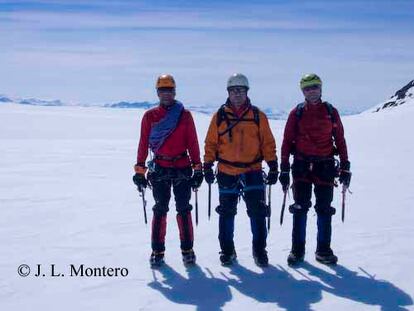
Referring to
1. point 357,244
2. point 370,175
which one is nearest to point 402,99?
point 370,175

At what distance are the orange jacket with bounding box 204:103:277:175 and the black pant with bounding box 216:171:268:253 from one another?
128mm

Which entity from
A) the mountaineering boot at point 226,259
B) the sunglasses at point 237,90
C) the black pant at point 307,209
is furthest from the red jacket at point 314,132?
the mountaineering boot at point 226,259

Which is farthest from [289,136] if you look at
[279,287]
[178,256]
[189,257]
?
[178,256]

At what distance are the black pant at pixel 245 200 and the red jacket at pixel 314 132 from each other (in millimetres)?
627

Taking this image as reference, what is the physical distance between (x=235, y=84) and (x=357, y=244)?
3.76 m

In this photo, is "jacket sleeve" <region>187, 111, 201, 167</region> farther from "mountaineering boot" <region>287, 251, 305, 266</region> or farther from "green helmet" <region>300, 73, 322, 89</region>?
"mountaineering boot" <region>287, 251, 305, 266</region>

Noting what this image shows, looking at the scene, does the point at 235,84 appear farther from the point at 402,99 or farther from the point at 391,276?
the point at 402,99

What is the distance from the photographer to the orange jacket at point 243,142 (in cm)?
739

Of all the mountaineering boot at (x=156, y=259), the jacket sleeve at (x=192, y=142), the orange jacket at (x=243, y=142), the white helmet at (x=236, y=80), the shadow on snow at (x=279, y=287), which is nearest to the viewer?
the shadow on snow at (x=279, y=287)

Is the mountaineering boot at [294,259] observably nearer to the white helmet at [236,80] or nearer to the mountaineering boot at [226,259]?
the mountaineering boot at [226,259]

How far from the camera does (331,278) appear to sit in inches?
285

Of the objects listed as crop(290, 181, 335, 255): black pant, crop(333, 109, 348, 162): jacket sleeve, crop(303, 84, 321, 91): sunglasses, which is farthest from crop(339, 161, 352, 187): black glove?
crop(303, 84, 321, 91): sunglasses

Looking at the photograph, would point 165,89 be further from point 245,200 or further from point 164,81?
point 245,200

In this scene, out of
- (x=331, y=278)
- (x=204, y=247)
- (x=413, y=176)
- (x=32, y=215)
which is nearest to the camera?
(x=331, y=278)
